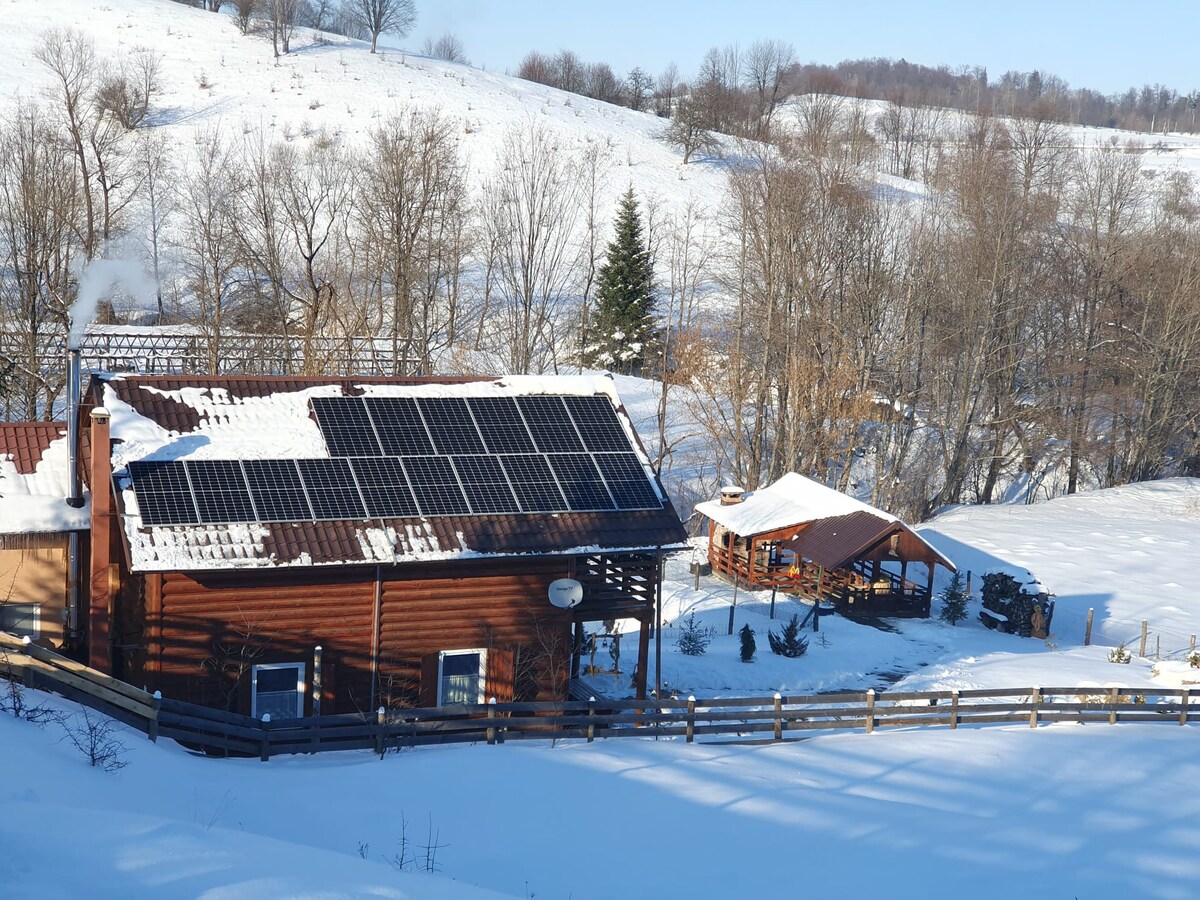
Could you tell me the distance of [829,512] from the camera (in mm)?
29906

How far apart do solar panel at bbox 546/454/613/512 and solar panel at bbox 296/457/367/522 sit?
339cm

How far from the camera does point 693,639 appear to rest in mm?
23000

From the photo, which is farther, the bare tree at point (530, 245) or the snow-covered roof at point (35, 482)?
the bare tree at point (530, 245)

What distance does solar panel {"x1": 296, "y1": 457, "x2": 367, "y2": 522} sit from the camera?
15.9m

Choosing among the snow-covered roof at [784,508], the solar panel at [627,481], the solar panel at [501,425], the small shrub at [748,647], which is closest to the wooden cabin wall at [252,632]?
the solar panel at [501,425]

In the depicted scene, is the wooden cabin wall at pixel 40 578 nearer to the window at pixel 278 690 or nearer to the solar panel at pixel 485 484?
the window at pixel 278 690

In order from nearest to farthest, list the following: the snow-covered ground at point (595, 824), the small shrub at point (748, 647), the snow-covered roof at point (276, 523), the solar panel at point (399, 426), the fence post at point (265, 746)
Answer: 1. the snow-covered ground at point (595, 824)
2. the fence post at point (265, 746)
3. the snow-covered roof at point (276, 523)
4. the solar panel at point (399, 426)
5. the small shrub at point (748, 647)

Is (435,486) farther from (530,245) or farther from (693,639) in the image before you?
(530,245)

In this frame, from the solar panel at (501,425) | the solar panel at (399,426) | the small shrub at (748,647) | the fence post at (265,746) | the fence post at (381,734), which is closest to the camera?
the fence post at (265,746)

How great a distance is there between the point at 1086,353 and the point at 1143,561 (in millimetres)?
19823

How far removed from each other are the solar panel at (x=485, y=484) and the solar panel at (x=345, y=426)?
1437 mm

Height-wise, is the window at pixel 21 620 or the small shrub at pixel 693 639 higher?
the window at pixel 21 620

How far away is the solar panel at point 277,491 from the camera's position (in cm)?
1552

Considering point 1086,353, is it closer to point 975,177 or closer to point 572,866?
point 975,177
